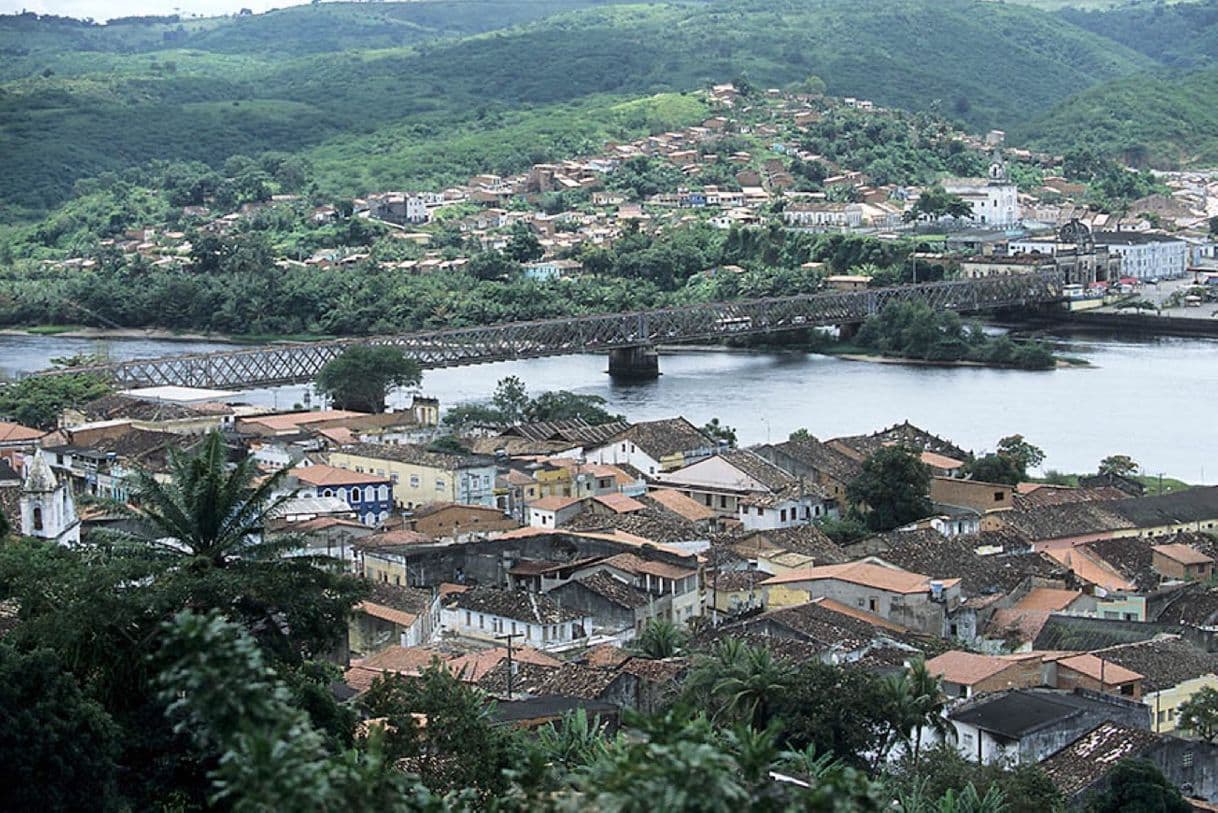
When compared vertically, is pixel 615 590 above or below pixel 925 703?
below

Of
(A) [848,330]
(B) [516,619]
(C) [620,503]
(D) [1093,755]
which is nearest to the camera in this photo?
Answer: (D) [1093,755]

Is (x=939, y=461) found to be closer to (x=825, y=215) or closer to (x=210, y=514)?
(x=210, y=514)

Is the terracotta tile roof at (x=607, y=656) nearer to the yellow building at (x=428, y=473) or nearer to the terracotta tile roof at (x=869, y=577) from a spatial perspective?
the terracotta tile roof at (x=869, y=577)

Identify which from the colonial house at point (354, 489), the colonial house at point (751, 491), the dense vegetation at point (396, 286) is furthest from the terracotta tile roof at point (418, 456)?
the dense vegetation at point (396, 286)

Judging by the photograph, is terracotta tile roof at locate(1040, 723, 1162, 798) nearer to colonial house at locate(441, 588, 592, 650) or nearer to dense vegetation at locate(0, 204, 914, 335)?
colonial house at locate(441, 588, 592, 650)

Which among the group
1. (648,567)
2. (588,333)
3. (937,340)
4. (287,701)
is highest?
(287,701)

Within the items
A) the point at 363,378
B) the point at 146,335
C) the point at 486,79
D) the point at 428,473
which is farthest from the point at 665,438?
the point at 486,79

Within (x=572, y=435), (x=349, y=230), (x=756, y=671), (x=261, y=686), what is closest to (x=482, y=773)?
(x=756, y=671)

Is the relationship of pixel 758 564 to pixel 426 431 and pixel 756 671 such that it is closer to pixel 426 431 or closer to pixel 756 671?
pixel 756 671
